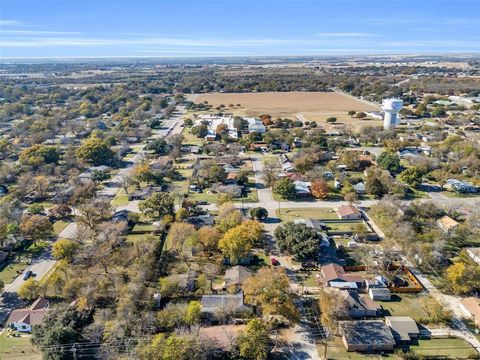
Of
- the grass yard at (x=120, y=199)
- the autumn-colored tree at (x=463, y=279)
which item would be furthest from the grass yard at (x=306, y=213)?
the grass yard at (x=120, y=199)

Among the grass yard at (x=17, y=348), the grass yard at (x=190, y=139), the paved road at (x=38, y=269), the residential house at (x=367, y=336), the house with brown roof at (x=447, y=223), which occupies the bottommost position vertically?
the grass yard at (x=17, y=348)

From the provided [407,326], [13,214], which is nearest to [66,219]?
[13,214]

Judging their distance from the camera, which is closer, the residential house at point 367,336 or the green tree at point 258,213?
the residential house at point 367,336

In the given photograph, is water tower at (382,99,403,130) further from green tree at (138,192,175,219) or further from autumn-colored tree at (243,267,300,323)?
autumn-colored tree at (243,267,300,323)

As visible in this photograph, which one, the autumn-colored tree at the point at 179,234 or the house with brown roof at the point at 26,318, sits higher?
the autumn-colored tree at the point at 179,234

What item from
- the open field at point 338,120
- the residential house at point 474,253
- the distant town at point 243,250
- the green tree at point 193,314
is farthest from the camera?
the open field at point 338,120

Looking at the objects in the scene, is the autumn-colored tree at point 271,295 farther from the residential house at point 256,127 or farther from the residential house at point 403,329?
the residential house at point 256,127
